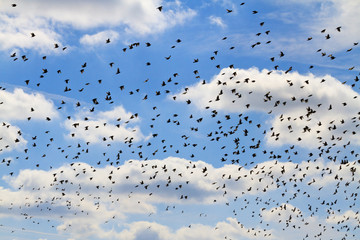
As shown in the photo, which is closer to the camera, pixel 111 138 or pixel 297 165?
pixel 111 138

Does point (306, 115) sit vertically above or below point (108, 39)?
below

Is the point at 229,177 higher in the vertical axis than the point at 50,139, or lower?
lower

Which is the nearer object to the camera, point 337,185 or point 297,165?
point 297,165

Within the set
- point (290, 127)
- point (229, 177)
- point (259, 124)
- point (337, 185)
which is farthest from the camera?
point (337, 185)

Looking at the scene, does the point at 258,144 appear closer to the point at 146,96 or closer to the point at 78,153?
the point at 146,96

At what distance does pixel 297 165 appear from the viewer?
68.6 metres

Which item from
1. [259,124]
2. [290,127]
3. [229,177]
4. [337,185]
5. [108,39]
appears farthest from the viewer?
[337,185]

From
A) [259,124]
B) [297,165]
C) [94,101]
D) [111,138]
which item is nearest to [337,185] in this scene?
[297,165]

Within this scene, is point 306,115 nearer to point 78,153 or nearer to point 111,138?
point 111,138

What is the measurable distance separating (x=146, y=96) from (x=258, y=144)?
1887 centimetres

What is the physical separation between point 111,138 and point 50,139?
862cm

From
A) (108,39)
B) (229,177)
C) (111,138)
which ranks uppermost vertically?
(108,39)

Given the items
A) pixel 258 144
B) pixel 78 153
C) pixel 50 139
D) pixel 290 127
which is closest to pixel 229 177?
pixel 258 144

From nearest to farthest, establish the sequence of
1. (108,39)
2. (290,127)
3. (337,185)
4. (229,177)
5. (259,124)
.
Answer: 1. (108,39)
2. (259,124)
3. (290,127)
4. (229,177)
5. (337,185)
